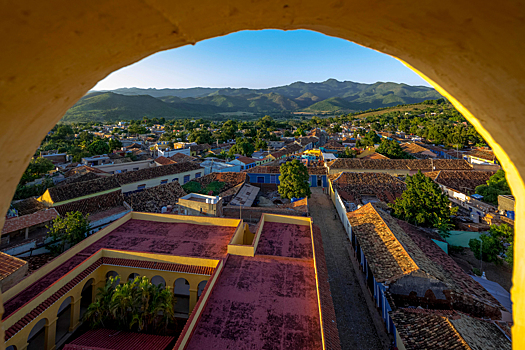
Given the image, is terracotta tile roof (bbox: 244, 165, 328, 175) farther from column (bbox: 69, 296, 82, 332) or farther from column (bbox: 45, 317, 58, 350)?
column (bbox: 45, 317, 58, 350)

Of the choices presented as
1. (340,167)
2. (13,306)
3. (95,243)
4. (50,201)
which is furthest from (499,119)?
(340,167)

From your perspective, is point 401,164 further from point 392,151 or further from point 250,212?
point 250,212

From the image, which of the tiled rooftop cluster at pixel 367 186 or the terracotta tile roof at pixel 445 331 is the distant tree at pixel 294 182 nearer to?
the tiled rooftop cluster at pixel 367 186

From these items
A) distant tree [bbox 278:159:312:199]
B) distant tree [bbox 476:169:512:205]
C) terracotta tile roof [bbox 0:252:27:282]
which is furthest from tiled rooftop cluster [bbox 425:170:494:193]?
terracotta tile roof [bbox 0:252:27:282]

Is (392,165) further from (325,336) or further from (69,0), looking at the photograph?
(69,0)

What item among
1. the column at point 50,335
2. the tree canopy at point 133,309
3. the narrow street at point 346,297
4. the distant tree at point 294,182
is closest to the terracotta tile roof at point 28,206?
the column at point 50,335

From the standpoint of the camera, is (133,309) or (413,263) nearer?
(133,309)

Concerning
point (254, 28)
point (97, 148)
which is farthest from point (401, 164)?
point (97, 148)
